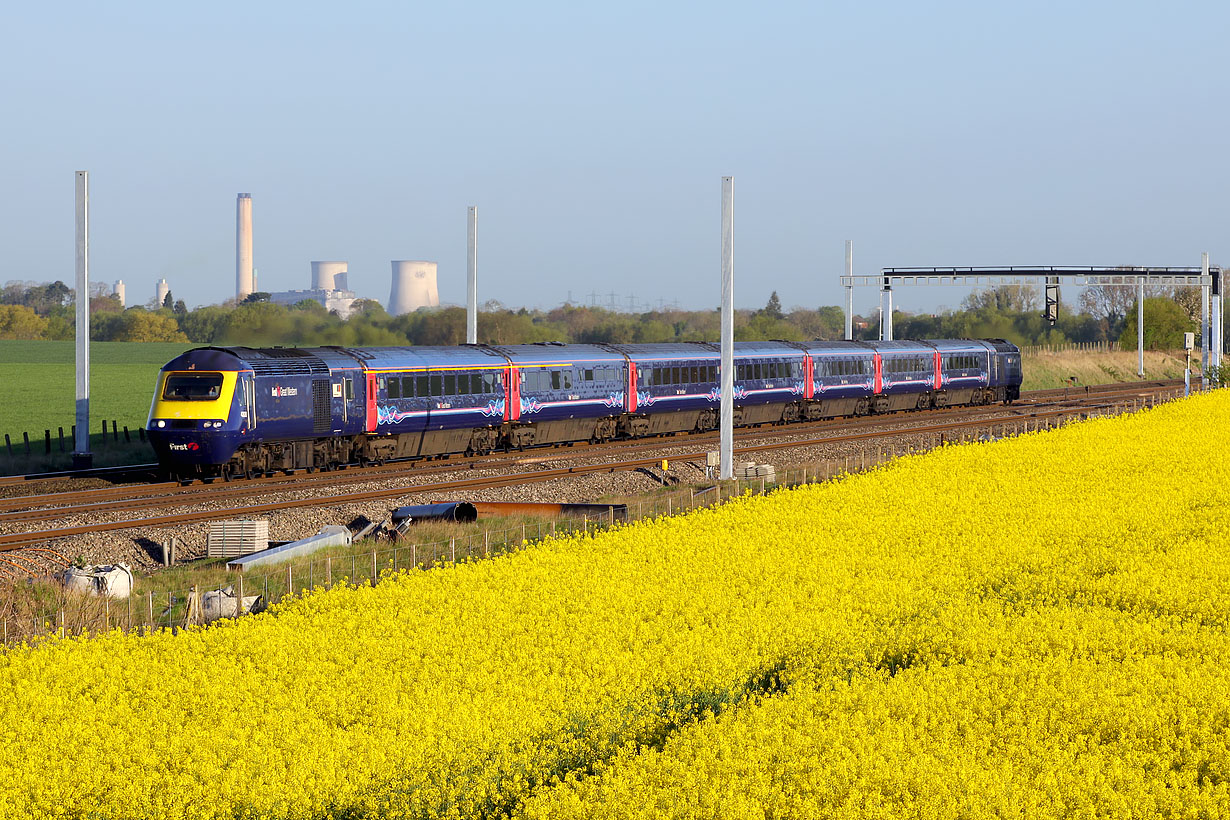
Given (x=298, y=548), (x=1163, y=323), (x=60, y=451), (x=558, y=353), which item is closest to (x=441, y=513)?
(x=298, y=548)

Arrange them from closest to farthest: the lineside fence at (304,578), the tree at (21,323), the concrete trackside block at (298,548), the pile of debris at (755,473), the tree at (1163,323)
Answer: the lineside fence at (304,578), the concrete trackside block at (298,548), the pile of debris at (755,473), the tree at (21,323), the tree at (1163,323)

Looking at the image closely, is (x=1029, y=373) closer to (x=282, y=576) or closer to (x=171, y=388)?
(x=171, y=388)

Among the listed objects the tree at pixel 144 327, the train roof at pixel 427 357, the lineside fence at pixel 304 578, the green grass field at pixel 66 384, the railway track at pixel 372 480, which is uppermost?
the tree at pixel 144 327

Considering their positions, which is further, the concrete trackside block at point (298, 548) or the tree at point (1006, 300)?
the tree at point (1006, 300)

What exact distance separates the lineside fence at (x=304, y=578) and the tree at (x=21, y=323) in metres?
95.7

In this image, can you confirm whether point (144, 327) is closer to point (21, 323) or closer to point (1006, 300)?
point (21, 323)

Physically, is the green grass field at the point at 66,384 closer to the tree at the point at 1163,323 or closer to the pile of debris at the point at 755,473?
the pile of debris at the point at 755,473

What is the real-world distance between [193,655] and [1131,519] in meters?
17.0

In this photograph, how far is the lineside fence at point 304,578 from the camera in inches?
709

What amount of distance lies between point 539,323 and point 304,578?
290 ft

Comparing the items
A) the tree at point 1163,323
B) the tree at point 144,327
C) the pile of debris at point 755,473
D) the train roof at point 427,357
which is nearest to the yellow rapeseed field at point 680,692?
the pile of debris at point 755,473

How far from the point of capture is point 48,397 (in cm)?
6706

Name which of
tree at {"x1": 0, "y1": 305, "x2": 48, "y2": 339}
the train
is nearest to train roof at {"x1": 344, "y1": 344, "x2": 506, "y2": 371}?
the train

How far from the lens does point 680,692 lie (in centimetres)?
1305
